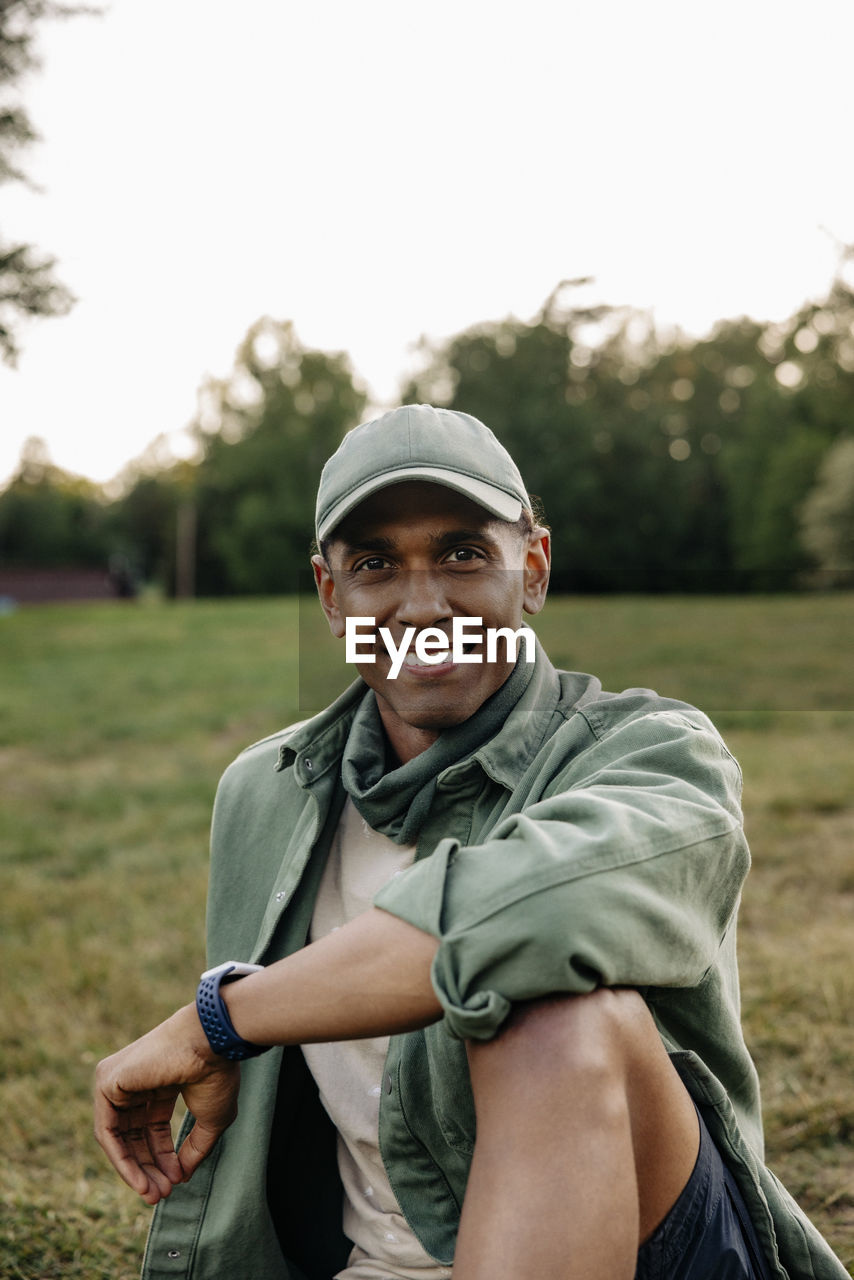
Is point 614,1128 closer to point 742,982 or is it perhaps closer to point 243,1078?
point 243,1078

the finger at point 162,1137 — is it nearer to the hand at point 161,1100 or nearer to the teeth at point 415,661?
the hand at point 161,1100

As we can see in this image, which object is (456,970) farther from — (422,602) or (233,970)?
(422,602)

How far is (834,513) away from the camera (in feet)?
100

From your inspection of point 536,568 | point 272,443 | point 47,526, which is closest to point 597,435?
point 272,443

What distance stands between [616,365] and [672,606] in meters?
20.8

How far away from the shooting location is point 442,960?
4.88 feet

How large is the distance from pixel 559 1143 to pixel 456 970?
0.24 m

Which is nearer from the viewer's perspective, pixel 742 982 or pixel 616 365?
pixel 742 982

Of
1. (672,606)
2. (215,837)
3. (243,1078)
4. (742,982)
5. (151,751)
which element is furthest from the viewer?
(672,606)

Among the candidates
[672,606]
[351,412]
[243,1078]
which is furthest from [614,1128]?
[351,412]

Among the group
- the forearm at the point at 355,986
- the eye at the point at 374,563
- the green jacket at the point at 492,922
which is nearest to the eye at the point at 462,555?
the eye at the point at 374,563

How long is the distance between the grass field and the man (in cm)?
81

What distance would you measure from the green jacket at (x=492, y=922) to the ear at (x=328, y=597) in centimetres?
13

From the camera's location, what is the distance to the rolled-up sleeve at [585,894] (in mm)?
1449
